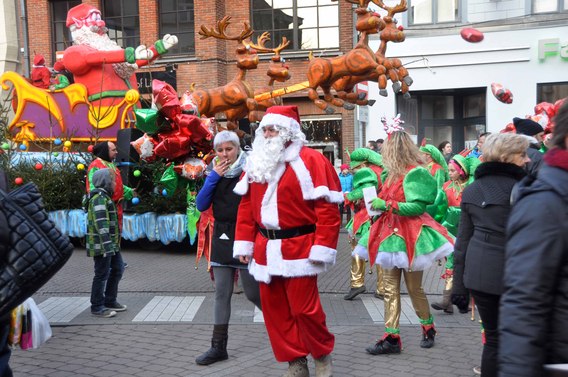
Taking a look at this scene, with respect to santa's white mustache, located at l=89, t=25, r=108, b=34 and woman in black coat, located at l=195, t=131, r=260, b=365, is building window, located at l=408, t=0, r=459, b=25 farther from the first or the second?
woman in black coat, located at l=195, t=131, r=260, b=365

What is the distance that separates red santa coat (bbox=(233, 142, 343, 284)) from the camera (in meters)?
4.23

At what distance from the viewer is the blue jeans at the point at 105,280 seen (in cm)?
637

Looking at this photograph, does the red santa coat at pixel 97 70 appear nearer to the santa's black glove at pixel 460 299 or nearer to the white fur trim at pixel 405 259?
the white fur trim at pixel 405 259

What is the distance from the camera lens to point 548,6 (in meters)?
16.0

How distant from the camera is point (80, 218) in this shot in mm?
11062

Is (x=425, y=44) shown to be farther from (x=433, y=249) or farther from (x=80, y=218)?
(x=433, y=249)

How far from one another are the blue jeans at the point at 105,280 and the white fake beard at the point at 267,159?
269cm

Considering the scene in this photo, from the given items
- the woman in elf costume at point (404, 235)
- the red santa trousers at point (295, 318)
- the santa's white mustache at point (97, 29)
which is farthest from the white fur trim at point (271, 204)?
the santa's white mustache at point (97, 29)

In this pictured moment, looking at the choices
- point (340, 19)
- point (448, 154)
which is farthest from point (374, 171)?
point (340, 19)

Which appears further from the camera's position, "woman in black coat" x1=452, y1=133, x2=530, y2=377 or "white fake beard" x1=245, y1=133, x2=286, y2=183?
"white fake beard" x1=245, y1=133, x2=286, y2=183

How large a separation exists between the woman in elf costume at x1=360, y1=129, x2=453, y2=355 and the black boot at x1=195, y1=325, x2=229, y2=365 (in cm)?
126

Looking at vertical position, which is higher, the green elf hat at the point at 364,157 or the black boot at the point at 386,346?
the green elf hat at the point at 364,157

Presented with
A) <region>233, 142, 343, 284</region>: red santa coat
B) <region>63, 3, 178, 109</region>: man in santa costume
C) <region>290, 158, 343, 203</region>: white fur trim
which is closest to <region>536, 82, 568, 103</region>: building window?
<region>63, 3, 178, 109</region>: man in santa costume

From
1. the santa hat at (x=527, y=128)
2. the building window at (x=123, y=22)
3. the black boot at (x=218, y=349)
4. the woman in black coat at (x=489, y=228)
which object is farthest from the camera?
the building window at (x=123, y=22)
